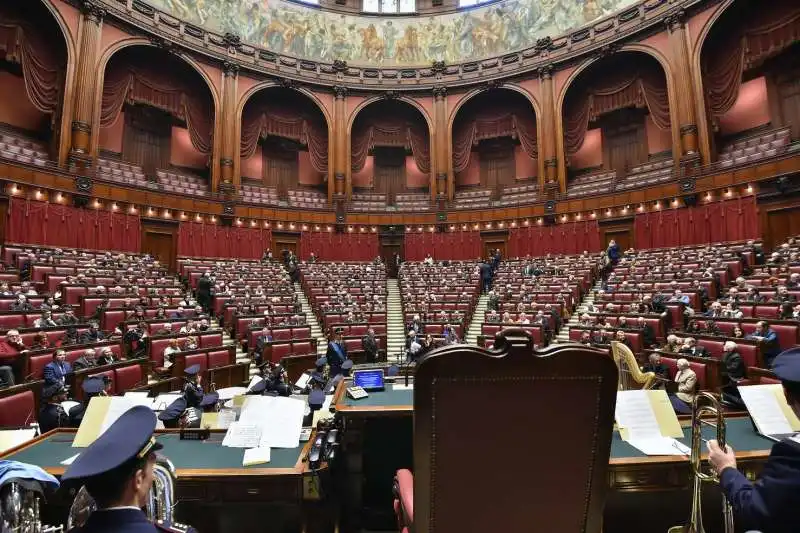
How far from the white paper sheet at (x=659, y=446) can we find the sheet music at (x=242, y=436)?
2.36 meters

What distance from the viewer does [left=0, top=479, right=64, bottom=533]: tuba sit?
1.33 metres

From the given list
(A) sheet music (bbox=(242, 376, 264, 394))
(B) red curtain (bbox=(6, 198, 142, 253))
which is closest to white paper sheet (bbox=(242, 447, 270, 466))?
(A) sheet music (bbox=(242, 376, 264, 394))

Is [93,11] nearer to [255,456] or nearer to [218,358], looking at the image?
[218,358]

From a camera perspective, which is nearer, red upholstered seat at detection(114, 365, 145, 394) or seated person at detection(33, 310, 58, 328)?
red upholstered seat at detection(114, 365, 145, 394)

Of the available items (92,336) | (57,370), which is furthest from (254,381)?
(92,336)

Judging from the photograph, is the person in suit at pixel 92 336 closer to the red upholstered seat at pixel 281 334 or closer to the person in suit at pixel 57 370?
the person in suit at pixel 57 370

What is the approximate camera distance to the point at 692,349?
620 centimetres

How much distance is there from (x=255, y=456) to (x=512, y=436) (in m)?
1.67

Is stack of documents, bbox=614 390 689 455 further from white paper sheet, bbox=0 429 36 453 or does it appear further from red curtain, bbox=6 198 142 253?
red curtain, bbox=6 198 142 253

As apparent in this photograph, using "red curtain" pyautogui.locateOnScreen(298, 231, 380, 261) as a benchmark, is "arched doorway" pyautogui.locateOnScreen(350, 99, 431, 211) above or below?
above

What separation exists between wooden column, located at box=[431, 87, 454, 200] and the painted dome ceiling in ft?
7.69

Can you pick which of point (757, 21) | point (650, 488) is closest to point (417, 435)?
point (650, 488)

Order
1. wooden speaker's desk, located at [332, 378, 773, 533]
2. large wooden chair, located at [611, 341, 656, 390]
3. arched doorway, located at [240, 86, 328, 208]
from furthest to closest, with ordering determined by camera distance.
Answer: arched doorway, located at [240, 86, 328, 208] < large wooden chair, located at [611, 341, 656, 390] < wooden speaker's desk, located at [332, 378, 773, 533]

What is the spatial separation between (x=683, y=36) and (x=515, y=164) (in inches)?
345
